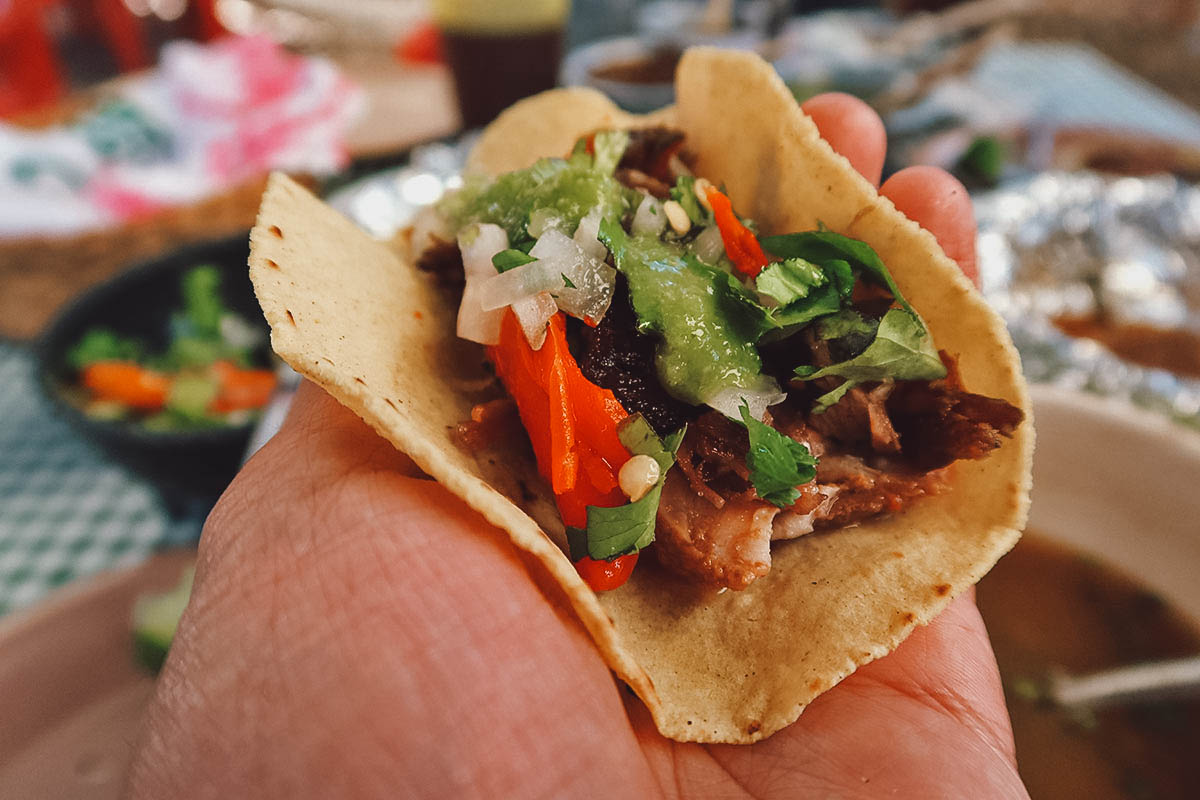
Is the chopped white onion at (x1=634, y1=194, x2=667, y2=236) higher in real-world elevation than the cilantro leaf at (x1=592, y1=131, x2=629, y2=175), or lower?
lower

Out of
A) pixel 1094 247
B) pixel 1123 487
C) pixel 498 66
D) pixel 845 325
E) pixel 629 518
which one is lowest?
pixel 1094 247

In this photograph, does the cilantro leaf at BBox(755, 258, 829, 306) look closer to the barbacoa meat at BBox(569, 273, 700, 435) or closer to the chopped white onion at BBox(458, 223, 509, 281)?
the barbacoa meat at BBox(569, 273, 700, 435)

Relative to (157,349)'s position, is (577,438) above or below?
above

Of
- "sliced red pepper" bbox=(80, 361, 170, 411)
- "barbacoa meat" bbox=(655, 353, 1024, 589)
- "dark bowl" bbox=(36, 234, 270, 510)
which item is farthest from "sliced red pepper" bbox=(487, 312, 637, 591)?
"sliced red pepper" bbox=(80, 361, 170, 411)

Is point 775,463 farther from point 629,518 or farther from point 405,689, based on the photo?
point 405,689

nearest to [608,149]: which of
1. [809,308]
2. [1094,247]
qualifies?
[809,308]

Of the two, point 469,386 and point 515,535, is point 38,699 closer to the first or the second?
point 469,386

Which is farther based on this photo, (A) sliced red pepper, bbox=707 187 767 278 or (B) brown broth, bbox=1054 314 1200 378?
(B) brown broth, bbox=1054 314 1200 378
